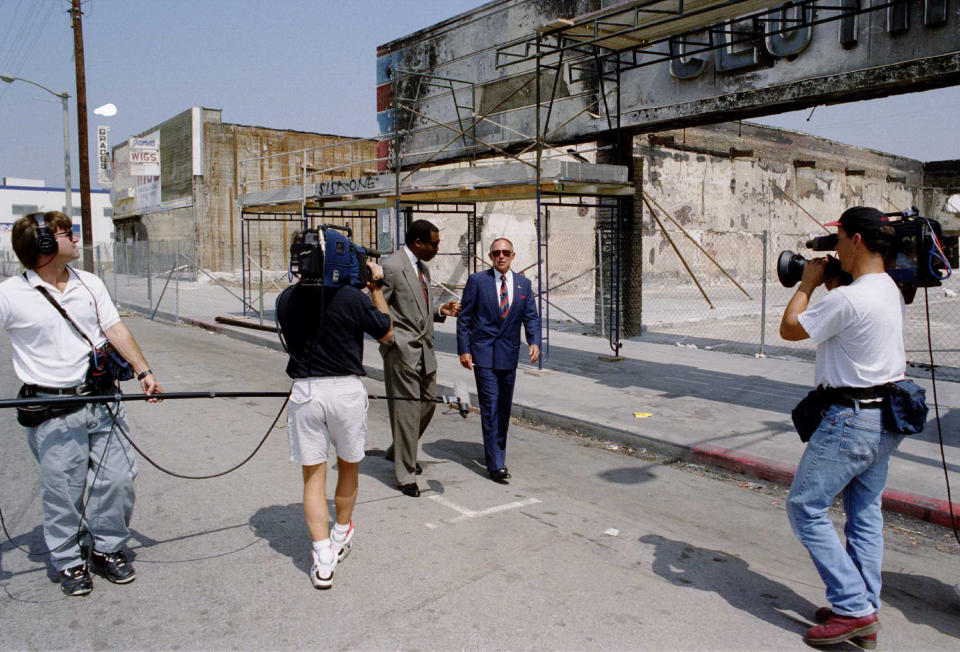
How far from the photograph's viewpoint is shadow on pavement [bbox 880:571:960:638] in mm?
3697

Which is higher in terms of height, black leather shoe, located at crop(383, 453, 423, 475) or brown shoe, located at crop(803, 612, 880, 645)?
black leather shoe, located at crop(383, 453, 423, 475)

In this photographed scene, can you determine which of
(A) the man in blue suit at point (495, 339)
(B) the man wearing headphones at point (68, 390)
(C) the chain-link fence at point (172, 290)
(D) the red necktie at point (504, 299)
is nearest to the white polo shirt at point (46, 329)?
(B) the man wearing headphones at point (68, 390)

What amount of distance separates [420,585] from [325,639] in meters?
0.69

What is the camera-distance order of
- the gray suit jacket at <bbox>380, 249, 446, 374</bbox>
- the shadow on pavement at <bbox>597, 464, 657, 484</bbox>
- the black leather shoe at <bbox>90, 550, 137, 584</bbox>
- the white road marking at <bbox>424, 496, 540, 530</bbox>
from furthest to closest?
the shadow on pavement at <bbox>597, 464, 657, 484</bbox> < the gray suit jacket at <bbox>380, 249, 446, 374</bbox> < the white road marking at <bbox>424, 496, 540, 530</bbox> < the black leather shoe at <bbox>90, 550, 137, 584</bbox>

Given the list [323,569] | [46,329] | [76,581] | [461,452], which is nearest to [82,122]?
[461,452]

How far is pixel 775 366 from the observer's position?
10.8 metres

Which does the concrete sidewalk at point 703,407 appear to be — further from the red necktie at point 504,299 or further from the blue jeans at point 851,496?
the blue jeans at point 851,496

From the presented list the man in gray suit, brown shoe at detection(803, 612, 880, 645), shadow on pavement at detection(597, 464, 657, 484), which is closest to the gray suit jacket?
the man in gray suit

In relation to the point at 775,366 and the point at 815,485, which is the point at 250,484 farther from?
the point at 775,366

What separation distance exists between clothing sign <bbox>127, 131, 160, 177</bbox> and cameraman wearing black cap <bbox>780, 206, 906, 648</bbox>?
1201 inches

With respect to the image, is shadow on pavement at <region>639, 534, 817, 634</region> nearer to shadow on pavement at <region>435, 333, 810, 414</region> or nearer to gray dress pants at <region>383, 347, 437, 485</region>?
gray dress pants at <region>383, 347, 437, 485</region>

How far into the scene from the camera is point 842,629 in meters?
3.31

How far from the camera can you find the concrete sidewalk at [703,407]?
619 cm

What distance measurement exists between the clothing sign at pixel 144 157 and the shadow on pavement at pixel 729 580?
29.6 meters
